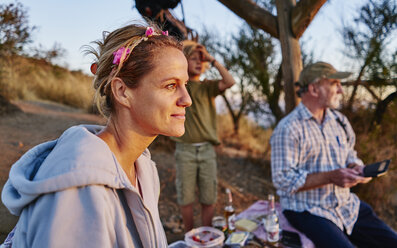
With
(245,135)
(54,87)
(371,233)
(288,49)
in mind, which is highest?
(288,49)

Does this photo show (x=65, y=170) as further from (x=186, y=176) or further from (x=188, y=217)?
(x=188, y=217)

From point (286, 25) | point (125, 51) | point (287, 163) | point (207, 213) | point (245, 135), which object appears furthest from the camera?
point (245, 135)

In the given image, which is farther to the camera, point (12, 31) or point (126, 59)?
point (12, 31)

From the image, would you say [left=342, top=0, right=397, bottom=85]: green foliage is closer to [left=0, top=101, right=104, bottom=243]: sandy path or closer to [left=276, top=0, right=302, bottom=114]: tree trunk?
[left=276, top=0, right=302, bottom=114]: tree trunk

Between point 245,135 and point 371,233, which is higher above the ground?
point 245,135

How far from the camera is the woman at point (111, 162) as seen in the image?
97cm

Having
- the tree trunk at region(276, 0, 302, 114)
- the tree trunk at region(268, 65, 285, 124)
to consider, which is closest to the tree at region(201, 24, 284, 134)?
the tree trunk at region(268, 65, 285, 124)

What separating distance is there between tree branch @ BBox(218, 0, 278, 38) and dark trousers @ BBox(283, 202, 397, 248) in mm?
2101

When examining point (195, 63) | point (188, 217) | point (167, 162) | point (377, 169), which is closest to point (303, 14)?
point (195, 63)

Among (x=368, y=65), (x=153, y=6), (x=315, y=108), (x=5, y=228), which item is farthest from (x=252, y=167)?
(x=5, y=228)

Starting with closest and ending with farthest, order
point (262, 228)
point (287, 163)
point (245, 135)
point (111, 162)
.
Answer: point (111, 162)
point (287, 163)
point (262, 228)
point (245, 135)

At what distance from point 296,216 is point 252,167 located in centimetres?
402

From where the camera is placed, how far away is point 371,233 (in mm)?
2592

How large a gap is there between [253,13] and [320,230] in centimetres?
238
